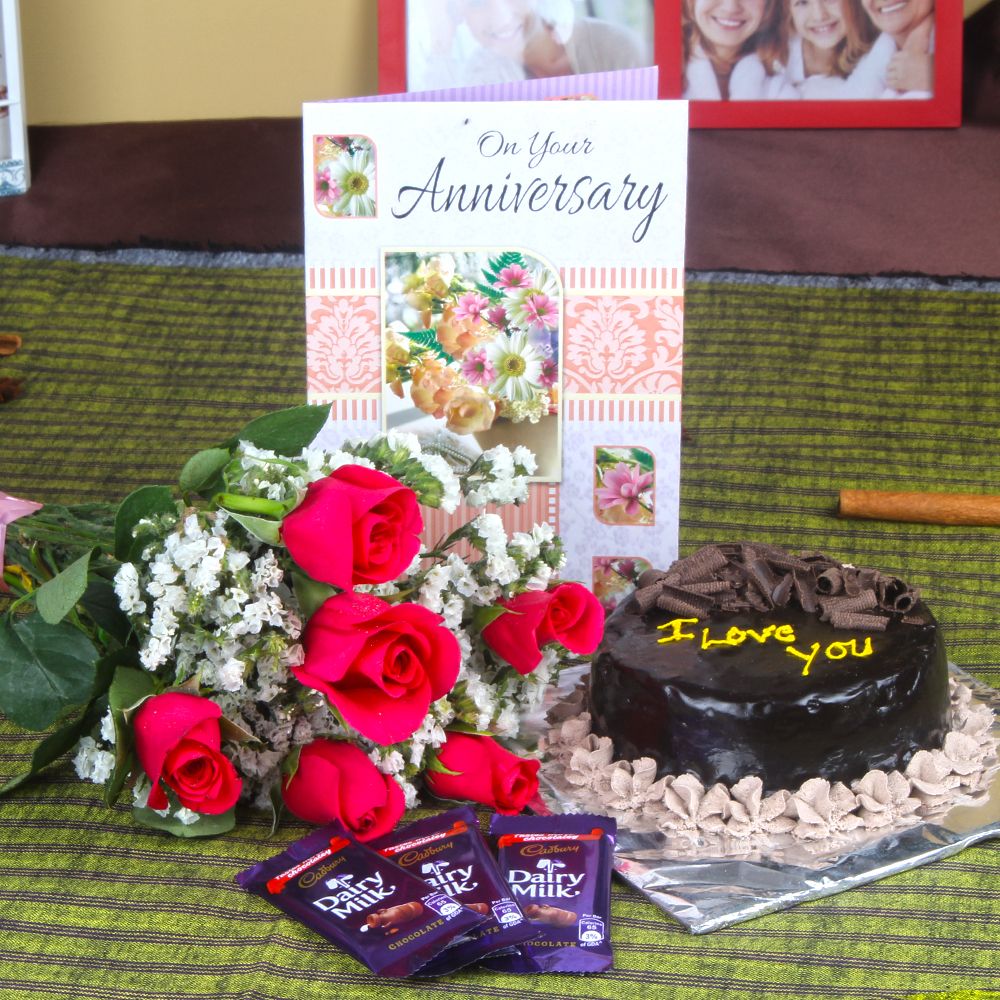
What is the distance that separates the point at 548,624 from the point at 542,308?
1.08 ft

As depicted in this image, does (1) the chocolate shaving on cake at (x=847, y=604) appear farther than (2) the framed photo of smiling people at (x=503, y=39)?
No

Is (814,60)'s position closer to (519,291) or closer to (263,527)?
(519,291)

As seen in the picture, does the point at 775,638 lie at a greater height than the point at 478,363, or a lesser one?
lesser

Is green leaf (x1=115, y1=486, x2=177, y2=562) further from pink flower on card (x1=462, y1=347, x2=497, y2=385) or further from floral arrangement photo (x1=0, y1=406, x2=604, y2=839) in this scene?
pink flower on card (x1=462, y1=347, x2=497, y2=385)

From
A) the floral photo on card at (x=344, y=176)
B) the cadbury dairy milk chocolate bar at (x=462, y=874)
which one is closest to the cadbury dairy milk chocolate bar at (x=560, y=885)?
the cadbury dairy milk chocolate bar at (x=462, y=874)

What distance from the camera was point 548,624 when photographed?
94 cm

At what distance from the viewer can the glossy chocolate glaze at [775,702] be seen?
914 millimetres

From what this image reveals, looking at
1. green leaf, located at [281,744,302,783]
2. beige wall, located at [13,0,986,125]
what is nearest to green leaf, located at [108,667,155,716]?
green leaf, located at [281,744,302,783]

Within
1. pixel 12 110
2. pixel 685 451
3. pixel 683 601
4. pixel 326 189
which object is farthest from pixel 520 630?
pixel 12 110

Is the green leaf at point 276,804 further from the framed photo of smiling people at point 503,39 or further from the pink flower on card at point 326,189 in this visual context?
the framed photo of smiling people at point 503,39

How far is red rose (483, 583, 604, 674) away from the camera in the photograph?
0.95 metres

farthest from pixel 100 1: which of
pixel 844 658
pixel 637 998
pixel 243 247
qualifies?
pixel 637 998

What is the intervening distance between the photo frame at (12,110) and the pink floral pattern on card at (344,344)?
706mm

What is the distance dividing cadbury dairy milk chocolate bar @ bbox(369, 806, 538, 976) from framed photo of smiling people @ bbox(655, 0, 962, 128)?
1.04 m
